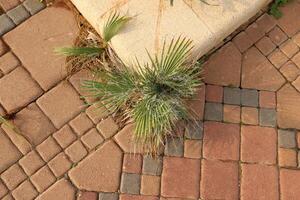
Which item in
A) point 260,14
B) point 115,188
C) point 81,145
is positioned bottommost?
point 115,188

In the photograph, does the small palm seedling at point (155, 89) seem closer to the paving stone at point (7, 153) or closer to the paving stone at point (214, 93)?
the paving stone at point (214, 93)

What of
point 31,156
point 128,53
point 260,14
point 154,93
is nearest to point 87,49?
point 128,53

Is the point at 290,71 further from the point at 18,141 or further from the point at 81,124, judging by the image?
the point at 18,141

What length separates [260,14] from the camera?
3562mm

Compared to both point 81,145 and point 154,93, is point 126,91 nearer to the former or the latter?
point 154,93

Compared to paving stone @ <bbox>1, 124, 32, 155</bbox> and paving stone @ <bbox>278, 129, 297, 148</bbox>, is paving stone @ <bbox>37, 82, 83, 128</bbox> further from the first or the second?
paving stone @ <bbox>278, 129, 297, 148</bbox>

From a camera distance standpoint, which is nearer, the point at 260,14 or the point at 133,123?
the point at 133,123

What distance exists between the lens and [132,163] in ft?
10.5

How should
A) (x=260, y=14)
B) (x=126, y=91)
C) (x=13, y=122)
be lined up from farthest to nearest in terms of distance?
(x=260, y=14) < (x=13, y=122) < (x=126, y=91)

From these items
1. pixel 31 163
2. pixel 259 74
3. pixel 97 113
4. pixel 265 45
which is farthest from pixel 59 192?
pixel 265 45

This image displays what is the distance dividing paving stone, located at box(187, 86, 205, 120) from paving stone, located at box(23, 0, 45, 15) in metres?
1.30

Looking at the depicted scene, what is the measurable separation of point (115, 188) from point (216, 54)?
1190 millimetres

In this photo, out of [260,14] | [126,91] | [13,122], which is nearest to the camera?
[126,91]

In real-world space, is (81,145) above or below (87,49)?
below
